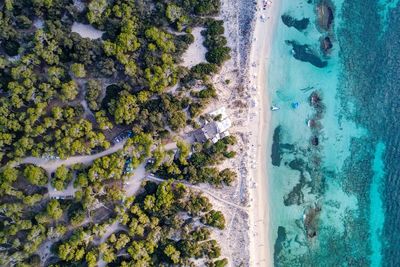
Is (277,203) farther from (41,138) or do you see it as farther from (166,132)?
(41,138)

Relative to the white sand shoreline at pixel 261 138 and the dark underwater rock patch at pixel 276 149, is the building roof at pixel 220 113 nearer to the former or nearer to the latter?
the white sand shoreline at pixel 261 138

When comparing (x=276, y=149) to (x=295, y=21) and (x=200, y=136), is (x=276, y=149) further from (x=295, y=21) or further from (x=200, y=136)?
(x=295, y=21)

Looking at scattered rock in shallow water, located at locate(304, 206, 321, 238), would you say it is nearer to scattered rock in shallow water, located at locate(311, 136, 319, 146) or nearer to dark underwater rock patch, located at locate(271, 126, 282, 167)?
dark underwater rock patch, located at locate(271, 126, 282, 167)

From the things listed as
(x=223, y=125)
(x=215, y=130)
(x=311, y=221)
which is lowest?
(x=311, y=221)

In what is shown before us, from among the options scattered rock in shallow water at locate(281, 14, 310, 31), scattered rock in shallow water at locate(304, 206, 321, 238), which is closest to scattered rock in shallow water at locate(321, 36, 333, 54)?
scattered rock in shallow water at locate(281, 14, 310, 31)

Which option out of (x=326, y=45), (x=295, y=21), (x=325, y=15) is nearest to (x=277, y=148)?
(x=326, y=45)

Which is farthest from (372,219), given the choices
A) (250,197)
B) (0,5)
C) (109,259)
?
(0,5)
